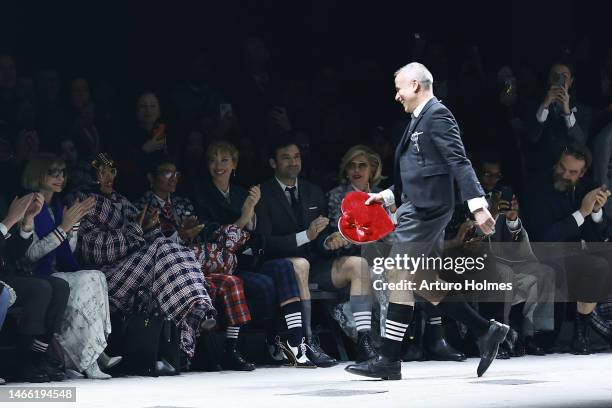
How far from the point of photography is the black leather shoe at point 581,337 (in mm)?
10430

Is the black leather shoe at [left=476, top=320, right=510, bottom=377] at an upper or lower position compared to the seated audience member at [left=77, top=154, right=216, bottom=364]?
lower

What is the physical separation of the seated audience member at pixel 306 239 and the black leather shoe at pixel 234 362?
0.47 meters

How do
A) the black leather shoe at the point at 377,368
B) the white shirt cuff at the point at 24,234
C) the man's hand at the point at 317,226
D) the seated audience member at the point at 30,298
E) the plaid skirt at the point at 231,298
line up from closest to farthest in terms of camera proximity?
the black leather shoe at the point at 377,368, the seated audience member at the point at 30,298, the white shirt cuff at the point at 24,234, the plaid skirt at the point at 231,298, the man's hand at the point at 317,226

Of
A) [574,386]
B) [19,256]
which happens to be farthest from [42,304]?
[574,386]

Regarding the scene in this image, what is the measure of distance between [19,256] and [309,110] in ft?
10.7

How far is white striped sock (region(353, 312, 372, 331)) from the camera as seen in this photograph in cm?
938

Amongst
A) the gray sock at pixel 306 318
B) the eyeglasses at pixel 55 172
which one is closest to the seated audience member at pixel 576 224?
the gray sock at pixel 306 318

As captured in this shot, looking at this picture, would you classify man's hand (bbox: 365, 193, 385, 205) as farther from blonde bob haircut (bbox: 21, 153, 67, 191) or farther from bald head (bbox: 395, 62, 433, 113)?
blonde bob haircut (bbox: 21, 153, 67, 191)

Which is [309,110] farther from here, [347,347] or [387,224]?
[387,224]

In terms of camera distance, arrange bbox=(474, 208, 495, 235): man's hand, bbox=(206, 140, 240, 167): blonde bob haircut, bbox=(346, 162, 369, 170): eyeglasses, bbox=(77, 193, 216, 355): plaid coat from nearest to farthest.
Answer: bbox=(474, 208, 495, 235): man's hand, bbox=(77, 193, 216, 355): plaid coat, bbox=(206, 140, 240, 167): blonde bob haircut, bbox=(346, 162, 369, 170): eyeglasses

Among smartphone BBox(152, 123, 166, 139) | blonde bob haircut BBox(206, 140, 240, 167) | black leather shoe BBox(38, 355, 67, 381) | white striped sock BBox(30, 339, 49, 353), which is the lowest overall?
black leather shoe BBox(38, 355, 67, 381)

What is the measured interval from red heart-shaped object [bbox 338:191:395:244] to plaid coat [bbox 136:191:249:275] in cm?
157

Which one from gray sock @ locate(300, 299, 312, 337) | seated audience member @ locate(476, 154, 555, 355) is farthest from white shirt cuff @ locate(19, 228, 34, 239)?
seated audience member @ locate(476, 154, 555, 355)

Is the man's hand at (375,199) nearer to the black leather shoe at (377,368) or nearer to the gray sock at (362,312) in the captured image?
the black leather shoe at (377,368)
